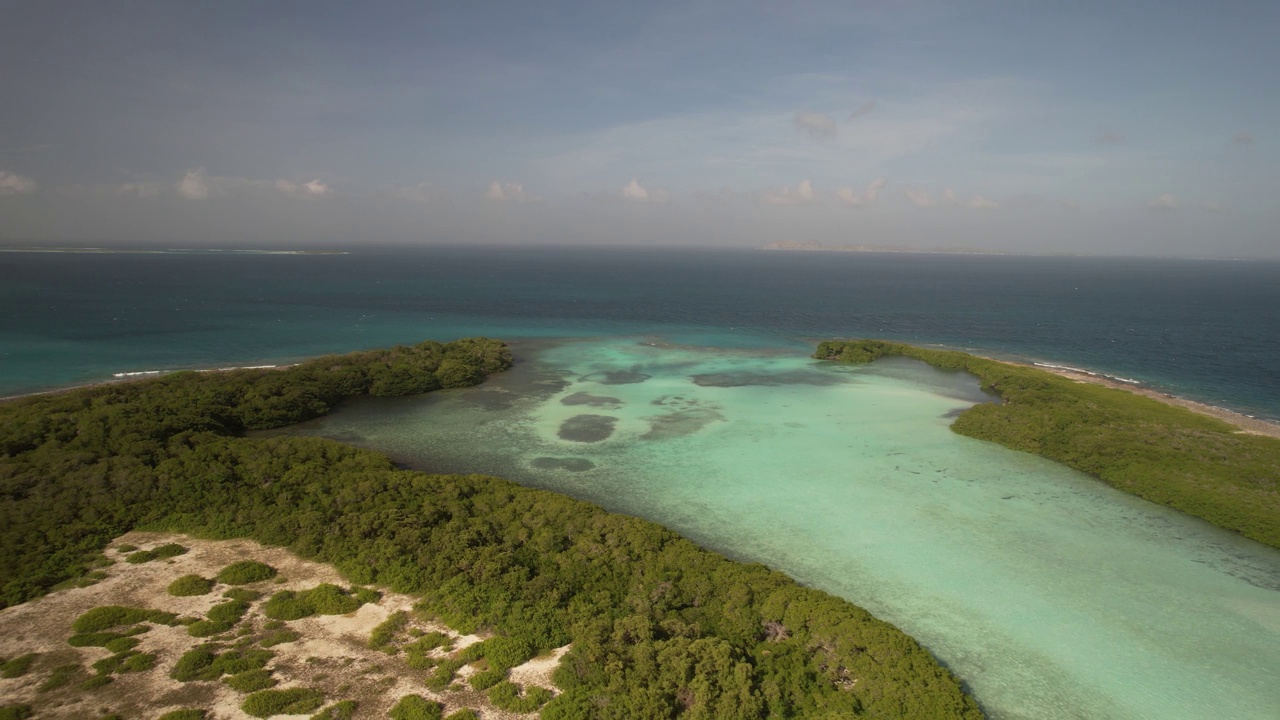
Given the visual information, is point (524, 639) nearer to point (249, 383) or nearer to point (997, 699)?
point (997, 699)

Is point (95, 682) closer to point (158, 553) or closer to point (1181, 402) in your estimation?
point (158, 553)

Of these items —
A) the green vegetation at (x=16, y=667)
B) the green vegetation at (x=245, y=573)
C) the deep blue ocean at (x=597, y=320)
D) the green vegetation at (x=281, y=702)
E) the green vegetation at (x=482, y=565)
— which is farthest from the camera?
the deep blue ocean at (x=597, y=320)

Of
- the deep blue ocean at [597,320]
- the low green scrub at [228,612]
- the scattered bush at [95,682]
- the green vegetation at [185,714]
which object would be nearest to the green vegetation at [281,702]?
the green vegetation at [185,714]

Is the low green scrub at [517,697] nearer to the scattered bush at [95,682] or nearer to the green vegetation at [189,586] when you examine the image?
the scattered bush at [95,682]

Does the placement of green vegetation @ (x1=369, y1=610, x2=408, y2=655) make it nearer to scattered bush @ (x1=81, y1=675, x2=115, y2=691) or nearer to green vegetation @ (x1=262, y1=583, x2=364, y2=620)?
green vegetation @ (x1=262, y1=583, x2=364, y2=620)

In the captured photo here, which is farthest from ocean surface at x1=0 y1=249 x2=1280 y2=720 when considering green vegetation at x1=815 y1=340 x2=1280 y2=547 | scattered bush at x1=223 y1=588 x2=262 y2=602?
scattered bush at x1=223 y1=588 x2=262 y2=602

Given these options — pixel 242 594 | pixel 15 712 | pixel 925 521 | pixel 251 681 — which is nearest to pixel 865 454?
pixel 925 521
